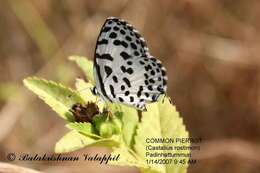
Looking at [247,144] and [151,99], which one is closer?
[151,99]

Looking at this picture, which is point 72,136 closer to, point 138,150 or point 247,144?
point 138,150

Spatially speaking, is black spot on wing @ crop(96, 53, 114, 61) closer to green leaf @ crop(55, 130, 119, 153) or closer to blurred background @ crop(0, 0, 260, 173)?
green leaf @ crop(55, 130, 119, 153)

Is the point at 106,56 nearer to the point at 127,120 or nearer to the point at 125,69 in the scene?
the point at 125,69

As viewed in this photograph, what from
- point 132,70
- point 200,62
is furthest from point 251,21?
point 132,70

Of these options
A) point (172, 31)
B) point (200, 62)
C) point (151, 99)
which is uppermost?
point (172, 31)

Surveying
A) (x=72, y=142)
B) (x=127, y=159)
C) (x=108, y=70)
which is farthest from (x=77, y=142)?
(x=108, y=70)

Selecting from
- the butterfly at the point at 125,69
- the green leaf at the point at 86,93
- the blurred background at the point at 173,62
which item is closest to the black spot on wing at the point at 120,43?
the butterfly at the point at 125,69
